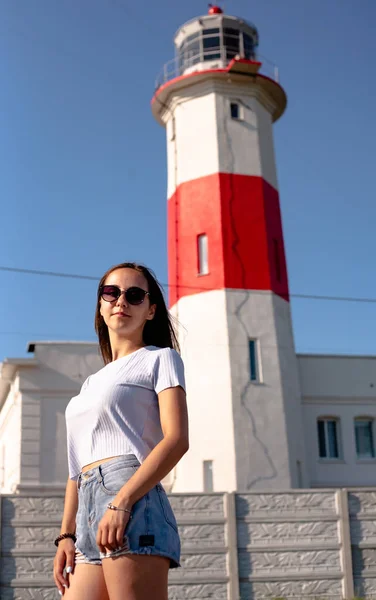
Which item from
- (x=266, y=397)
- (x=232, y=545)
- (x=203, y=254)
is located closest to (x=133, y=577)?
(x=232, y=545)

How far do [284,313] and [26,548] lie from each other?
11.3 meters

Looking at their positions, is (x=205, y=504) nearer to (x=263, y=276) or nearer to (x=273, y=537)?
(x=273, y=537)

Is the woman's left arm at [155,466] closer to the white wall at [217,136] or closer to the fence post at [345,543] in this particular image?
the fence post at [345,543]

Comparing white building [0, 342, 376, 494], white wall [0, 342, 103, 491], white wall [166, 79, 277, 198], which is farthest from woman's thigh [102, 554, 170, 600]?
white wall [166, 79, 277, 198]

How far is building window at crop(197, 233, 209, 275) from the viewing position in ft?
66.1

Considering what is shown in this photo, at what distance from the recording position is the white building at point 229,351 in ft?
61.7

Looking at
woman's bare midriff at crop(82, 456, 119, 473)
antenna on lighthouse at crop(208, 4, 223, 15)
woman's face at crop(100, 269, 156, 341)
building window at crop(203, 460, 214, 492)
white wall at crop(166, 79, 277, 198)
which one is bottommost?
woman's bare midriff at crop(82, 456, 119, 473)

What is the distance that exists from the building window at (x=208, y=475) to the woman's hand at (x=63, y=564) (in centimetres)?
1592

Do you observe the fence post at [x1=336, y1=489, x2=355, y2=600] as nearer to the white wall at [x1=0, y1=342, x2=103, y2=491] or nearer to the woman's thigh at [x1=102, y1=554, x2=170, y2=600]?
the woman's thigh at [x1=102, y1=554, x2=170, y2=600]

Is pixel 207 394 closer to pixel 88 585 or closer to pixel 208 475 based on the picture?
pixel 208 475

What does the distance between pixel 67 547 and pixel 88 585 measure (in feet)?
0.74

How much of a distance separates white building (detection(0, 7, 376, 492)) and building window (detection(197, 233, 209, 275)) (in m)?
0.03

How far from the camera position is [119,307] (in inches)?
122

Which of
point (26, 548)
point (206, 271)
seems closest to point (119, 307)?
point (26, 548)
